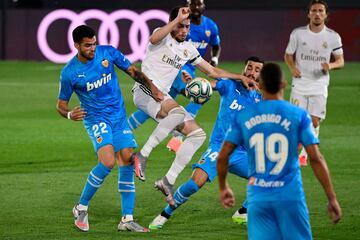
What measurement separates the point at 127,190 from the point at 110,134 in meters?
0.60

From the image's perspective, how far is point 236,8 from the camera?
96.9 ft

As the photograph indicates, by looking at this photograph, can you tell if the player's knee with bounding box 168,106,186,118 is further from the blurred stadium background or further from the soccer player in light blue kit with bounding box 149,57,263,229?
the blurred stadium background

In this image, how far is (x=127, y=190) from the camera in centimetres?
1012

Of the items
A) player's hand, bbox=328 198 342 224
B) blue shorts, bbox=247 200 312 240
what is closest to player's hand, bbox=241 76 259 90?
blue shorts, bbox=247 200 312 240

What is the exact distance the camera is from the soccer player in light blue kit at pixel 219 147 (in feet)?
32.8

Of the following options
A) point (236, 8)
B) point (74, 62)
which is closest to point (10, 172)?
point (74, 62)

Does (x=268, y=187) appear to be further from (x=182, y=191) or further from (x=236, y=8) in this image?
(x=236, y=8)

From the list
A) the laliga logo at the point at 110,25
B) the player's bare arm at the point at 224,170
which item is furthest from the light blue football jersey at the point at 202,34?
the laliga logo at the point at 110,25

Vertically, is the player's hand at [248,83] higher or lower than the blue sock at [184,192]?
higher

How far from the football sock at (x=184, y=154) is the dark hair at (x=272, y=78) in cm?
347

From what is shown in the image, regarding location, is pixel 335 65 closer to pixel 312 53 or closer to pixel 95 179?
pixel 312 53

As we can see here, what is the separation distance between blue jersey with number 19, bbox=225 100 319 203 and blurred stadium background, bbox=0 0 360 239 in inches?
107

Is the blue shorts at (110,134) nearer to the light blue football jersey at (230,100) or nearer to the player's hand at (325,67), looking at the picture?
the light blue football jersey at (230,100)

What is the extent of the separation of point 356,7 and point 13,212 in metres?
19.7
